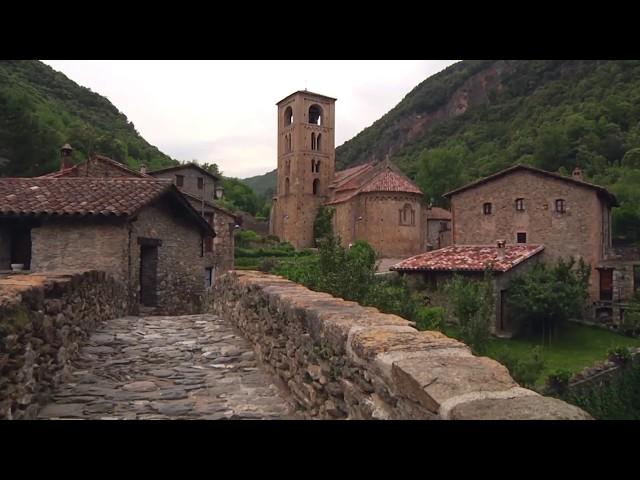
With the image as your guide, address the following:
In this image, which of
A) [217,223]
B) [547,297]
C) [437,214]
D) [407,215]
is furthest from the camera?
[437,214]

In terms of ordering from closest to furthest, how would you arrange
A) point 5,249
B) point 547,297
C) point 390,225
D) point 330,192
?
point 5,249 < point 547,297 < point 390,225 < point 330,192

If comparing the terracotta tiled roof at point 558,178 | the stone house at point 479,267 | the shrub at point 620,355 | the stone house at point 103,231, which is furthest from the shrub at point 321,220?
the stone house at point 103,231

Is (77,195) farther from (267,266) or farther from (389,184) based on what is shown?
(389,184)

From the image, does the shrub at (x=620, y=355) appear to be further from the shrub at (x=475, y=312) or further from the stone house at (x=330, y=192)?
the stone house at (x=330, y=192)

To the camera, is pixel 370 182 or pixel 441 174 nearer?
pixel 370 182

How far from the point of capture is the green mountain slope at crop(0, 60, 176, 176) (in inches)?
1098

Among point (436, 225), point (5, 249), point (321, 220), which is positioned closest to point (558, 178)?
point (436, 225)

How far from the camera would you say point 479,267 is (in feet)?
77.4

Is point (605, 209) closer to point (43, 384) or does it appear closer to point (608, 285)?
point (608, 285)

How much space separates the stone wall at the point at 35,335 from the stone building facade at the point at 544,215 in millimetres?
24553

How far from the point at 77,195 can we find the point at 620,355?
17426 millimetres

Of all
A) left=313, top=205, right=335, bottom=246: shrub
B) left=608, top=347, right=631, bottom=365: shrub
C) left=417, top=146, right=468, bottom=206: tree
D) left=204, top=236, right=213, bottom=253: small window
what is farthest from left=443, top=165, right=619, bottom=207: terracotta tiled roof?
left=417, top=146, right=468, bottom=206: tree

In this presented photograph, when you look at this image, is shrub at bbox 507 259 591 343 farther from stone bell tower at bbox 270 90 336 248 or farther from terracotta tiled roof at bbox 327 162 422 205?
stone bell tower at bbox 270 90 336 248
